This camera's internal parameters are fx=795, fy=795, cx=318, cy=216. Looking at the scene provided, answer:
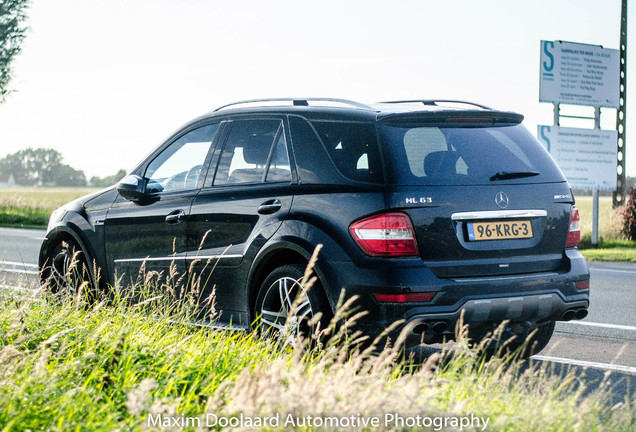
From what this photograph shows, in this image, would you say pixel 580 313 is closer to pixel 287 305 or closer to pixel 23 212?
pixel 287 305

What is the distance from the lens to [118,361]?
4.11 m

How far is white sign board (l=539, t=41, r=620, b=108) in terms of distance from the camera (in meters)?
24.3

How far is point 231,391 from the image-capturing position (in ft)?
12.6

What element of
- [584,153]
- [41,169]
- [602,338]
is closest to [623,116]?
[584,153]

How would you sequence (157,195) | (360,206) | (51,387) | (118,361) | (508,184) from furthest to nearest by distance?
(157,195)
(508,184)
(360,206)
(118,361)
(51,387)

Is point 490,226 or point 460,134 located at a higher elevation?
point 460,134

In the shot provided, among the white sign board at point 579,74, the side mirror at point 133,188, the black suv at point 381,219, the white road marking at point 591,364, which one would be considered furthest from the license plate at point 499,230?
the white sign board at point 579,74

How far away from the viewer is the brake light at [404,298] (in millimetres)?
4785

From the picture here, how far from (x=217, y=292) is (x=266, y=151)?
3.64 ft

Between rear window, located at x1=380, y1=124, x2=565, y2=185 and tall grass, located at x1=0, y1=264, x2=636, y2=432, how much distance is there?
110 centimetres

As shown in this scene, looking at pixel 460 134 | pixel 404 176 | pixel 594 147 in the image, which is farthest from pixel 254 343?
pixel 594 147

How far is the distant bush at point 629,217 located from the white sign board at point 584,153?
143 cm

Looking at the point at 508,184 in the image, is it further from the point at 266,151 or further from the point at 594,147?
the point at 594,147

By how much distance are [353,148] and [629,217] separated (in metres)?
20.2
